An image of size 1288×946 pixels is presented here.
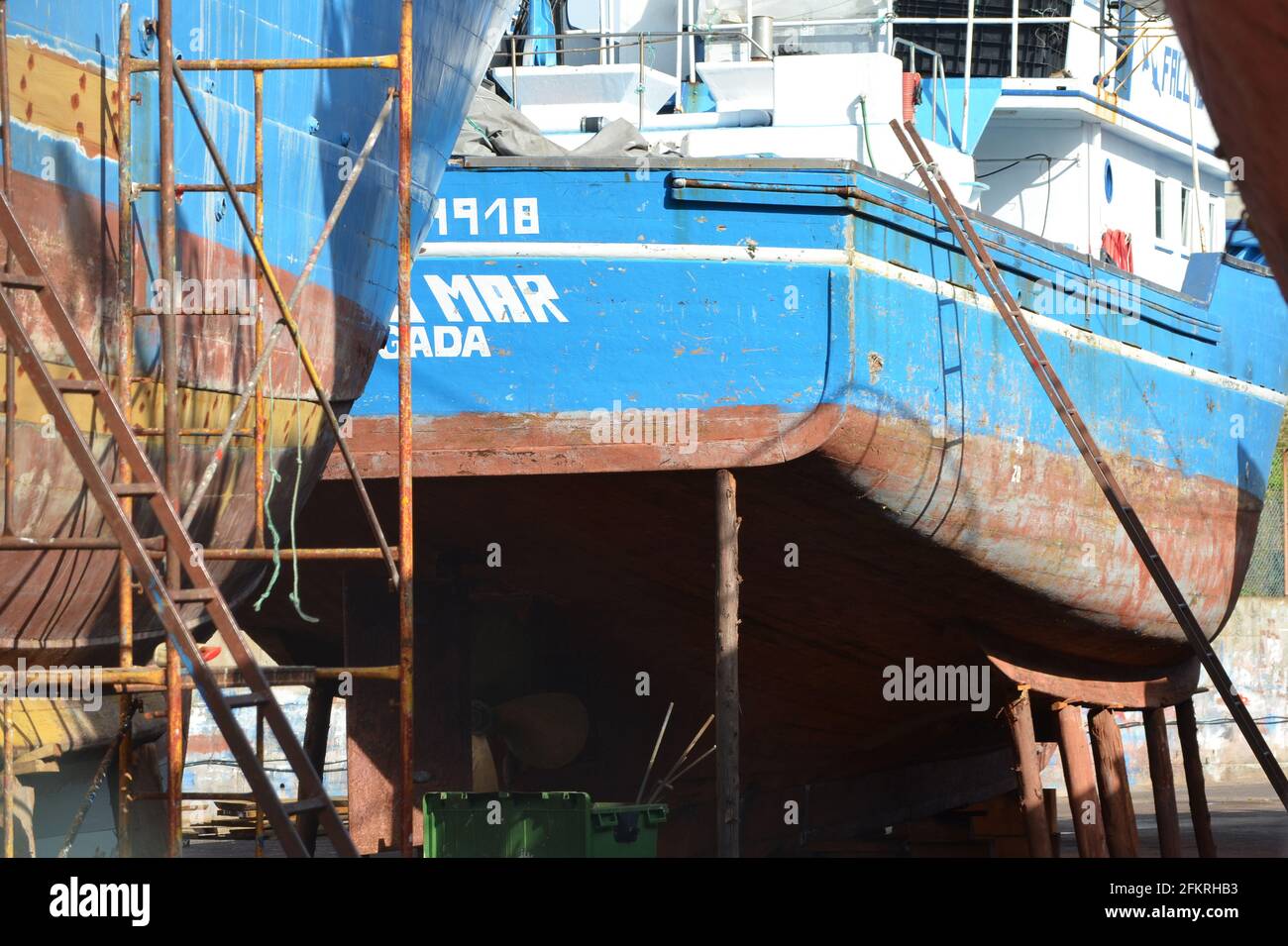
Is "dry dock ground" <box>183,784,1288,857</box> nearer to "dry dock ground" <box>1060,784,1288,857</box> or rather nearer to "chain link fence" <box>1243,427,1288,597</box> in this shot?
→ "dry dock ground" <box>1060,784,1288,857</box>

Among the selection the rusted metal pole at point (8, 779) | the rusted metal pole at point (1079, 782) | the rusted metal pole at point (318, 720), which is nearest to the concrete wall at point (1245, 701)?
the rusted metal pole at point (1079, 782)

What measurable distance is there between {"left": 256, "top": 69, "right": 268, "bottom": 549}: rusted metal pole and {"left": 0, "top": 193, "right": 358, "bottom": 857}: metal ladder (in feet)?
2.85

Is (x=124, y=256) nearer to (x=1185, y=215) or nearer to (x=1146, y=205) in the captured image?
(x=1146, y=205)

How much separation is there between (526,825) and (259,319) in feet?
9.43

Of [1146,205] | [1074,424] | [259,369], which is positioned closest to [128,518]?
[259,369]

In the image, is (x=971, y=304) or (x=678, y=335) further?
(x=971, y=304)

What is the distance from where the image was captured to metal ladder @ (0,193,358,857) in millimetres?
4562

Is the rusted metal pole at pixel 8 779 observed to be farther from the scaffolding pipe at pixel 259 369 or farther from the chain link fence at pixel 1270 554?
the chain link fence at pixel 1270 554

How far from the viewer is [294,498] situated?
23.5ft

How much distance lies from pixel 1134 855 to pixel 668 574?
3.49 metres

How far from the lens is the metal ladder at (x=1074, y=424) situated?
8625mm
